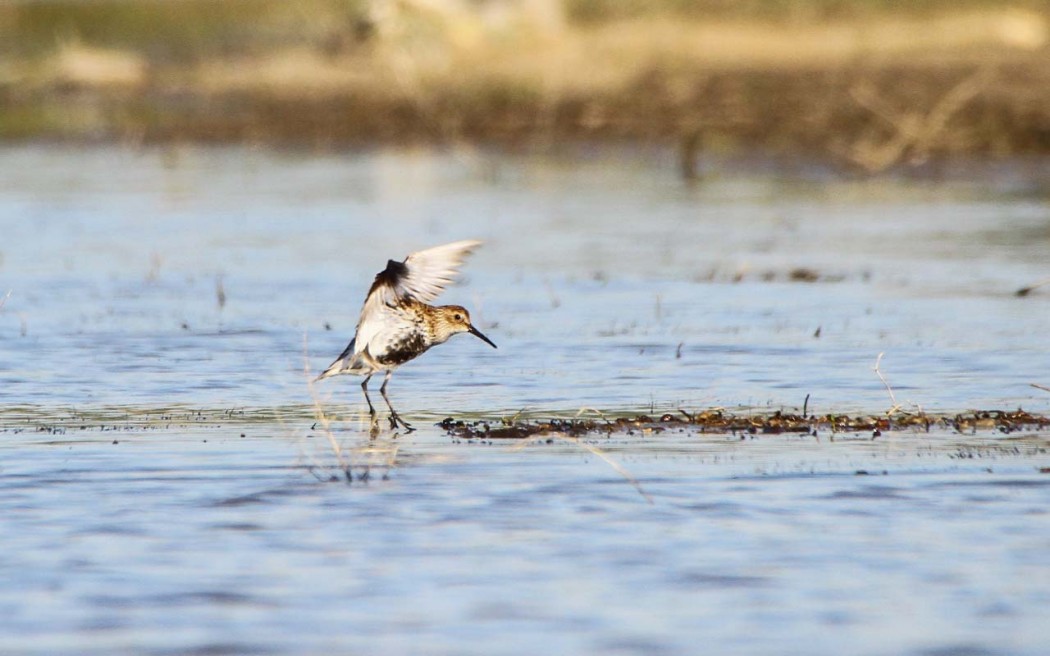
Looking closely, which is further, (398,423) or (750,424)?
(398,423)

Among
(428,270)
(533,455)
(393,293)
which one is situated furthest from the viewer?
(393,293)

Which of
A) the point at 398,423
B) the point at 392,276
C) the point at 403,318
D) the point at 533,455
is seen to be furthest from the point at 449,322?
the point at 533,455

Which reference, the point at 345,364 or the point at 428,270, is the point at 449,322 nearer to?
the point at 345,364

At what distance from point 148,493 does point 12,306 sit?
8590 mm

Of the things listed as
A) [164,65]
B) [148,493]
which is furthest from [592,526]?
[164,65]

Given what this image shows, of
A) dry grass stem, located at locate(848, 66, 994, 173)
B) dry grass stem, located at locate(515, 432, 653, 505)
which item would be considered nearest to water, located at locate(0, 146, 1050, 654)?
dry grass stem, located at locate(515, 432, 653, 505)

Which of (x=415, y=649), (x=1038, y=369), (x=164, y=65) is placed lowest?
(x=415, y=649)

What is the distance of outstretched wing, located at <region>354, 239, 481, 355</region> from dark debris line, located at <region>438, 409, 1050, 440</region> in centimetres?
81

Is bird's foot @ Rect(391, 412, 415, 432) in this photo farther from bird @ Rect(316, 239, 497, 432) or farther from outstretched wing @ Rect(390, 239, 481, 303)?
outstretched wing @ Rect(390, 239, 481, 303)

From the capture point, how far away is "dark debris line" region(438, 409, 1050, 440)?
11.5 m

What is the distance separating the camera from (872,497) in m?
9.77

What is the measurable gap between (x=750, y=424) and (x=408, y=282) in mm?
2246

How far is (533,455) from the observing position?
1093 cm

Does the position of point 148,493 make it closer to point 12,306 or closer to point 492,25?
point 12,306
